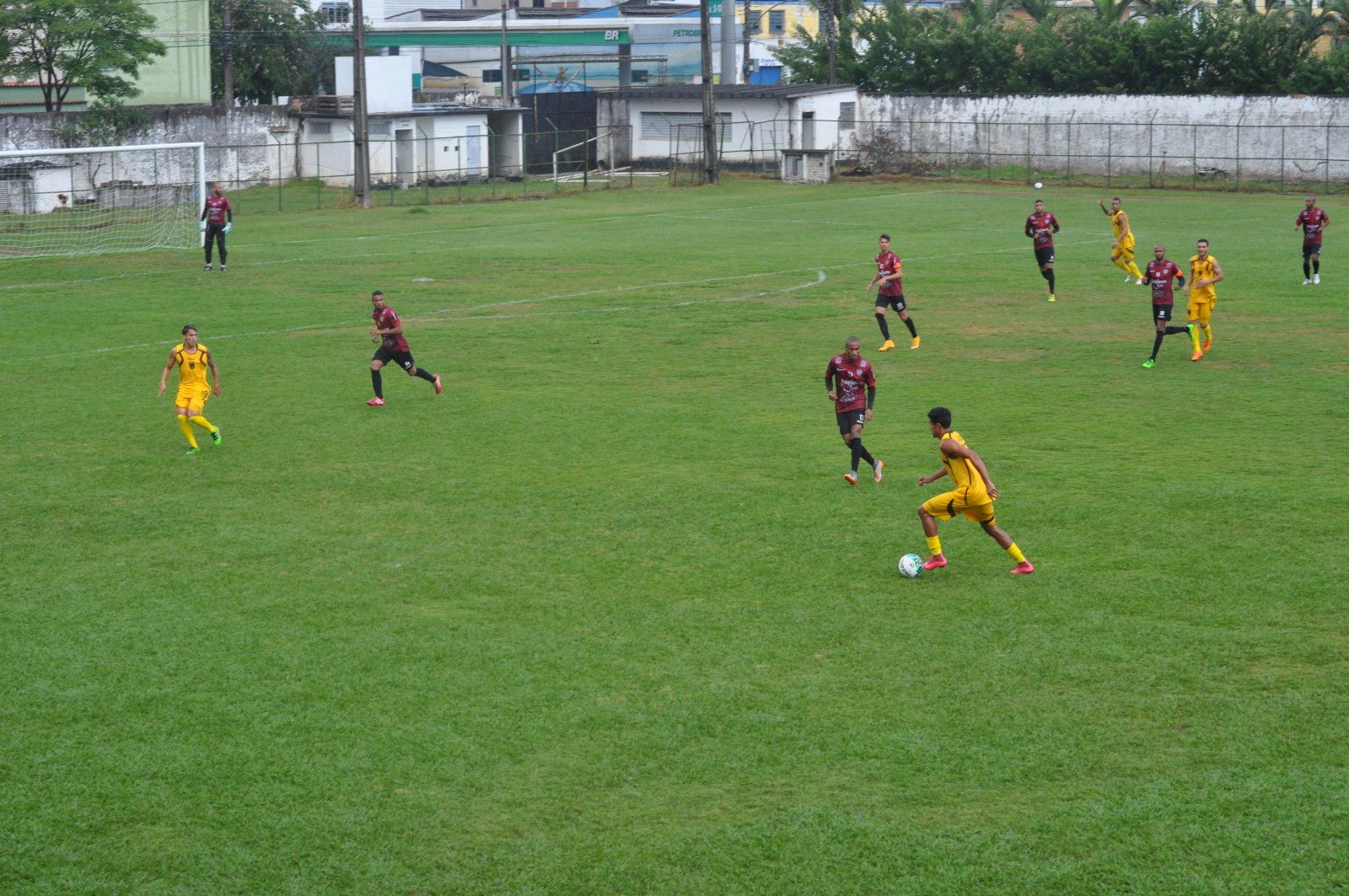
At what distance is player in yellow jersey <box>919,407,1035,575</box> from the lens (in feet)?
42.9

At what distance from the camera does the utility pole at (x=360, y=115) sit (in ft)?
172

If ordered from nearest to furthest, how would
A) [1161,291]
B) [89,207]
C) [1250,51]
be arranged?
[1161,291] → [89,207] → [1250,51]

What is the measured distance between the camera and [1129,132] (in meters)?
64.4

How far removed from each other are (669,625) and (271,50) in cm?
7564

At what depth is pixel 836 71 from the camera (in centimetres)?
8038

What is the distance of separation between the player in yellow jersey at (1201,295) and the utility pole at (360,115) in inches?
1456

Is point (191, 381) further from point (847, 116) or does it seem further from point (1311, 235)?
point (847, 116)

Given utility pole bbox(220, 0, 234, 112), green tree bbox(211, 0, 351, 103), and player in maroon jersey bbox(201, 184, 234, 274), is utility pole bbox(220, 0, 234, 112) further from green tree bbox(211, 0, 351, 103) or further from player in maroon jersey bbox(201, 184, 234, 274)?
player in maroon jersey bbox(201, 184, 234, 274)

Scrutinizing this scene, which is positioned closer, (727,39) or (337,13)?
(727,39)

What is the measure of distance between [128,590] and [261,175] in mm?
55797

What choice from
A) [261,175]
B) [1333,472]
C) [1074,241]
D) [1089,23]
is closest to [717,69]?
[1089,23]

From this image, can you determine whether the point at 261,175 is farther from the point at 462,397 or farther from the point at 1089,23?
the point at 462,397

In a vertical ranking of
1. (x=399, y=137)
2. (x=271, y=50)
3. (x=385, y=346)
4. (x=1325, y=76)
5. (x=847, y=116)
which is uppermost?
(x=271, y=50)

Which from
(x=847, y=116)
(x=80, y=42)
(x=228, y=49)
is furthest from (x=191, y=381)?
(x=228, y=49)
